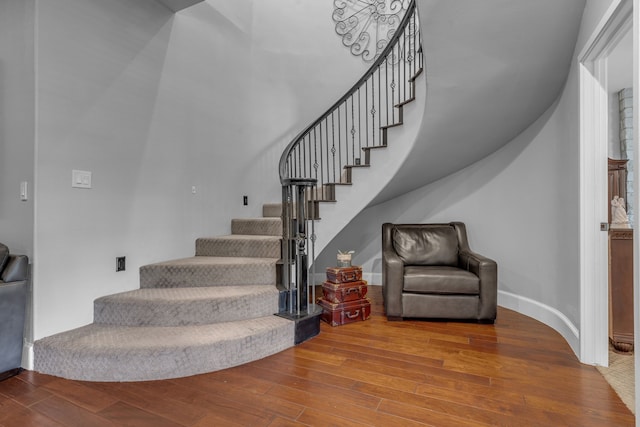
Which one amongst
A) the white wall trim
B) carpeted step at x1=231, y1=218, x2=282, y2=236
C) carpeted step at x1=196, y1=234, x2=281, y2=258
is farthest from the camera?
carpeted step at x1=231, y1=218, x2=282, y2=236

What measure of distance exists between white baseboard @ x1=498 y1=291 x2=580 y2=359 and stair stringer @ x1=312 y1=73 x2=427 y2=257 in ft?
6.06

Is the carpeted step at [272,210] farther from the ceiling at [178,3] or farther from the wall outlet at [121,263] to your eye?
the ceiling at [178,3]

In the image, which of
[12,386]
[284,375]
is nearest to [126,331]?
[12,386]

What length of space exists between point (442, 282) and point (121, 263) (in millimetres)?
2827

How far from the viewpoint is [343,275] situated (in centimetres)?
296

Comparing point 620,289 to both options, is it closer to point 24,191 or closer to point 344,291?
point 344,291

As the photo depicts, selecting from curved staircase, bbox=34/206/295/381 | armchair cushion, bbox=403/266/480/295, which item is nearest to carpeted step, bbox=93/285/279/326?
curved staircase, bbox=34/206/295/381

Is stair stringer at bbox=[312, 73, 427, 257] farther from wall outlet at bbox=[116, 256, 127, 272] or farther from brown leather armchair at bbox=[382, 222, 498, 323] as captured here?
wall outlet at bbox=[116, 256, 127, 272]

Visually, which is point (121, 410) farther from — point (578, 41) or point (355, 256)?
point (578, 41)

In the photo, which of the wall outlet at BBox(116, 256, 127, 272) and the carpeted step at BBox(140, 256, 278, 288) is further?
the carpeted step at BBox(140, 256, 278, 288)

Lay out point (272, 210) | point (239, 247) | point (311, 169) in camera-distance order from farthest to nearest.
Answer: point (311, 169), point (272, 210), point (239, 247)

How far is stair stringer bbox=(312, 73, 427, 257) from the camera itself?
2.98 metres

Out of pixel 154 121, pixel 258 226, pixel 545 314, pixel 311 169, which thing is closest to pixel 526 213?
pixel 545 314

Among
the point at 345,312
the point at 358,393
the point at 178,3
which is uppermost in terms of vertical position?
the point at 178,3
